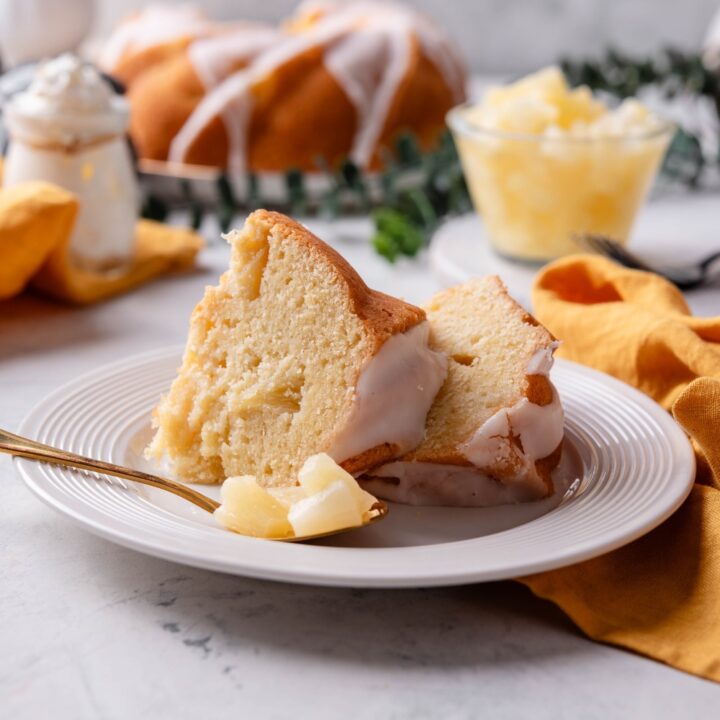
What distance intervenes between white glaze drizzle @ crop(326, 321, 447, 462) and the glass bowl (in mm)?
1140

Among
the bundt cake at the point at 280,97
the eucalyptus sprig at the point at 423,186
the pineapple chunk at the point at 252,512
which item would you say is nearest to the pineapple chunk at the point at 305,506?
the pineapple chunk at the point at 252,512

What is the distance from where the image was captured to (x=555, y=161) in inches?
104

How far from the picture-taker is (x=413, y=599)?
140cm

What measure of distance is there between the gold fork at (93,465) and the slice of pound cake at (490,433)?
8 centimetres

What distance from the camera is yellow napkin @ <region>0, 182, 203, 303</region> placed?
2.44m

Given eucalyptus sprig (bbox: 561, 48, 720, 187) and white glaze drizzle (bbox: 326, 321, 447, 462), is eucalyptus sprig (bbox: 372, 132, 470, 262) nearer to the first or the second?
eucalyptus sprig (bbox: 561, 48, 720, 187)

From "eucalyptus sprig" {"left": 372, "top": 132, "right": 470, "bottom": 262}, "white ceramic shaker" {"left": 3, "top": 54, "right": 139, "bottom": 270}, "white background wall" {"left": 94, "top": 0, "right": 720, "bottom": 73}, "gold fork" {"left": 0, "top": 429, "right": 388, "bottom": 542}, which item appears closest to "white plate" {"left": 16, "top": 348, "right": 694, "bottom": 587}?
"gold fork" {"left": 0, "top": 429, "right": 388, "bottom": 542}

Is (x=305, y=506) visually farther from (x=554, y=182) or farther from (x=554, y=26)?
(x=554, y=26)

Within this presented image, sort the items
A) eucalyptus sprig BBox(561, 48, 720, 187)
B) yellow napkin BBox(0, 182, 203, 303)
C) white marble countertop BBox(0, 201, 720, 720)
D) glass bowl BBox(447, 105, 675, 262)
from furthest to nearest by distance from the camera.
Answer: eucalyptus sprig BBox(561, 48, 720, 187) < glass bowl BBox(447, 105, 675, 262) < yellow napkin BBox(0, 182, 203, 303) < white marble countertop BBox(0, 201, 720, 720)

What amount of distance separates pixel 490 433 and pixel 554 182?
4.13ft

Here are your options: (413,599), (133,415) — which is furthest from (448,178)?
(413,599)

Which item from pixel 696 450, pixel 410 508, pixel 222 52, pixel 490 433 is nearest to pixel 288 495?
pixel 410 508

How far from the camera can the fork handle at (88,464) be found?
1522 millimetres

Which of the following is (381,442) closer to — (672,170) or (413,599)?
(413,599)
